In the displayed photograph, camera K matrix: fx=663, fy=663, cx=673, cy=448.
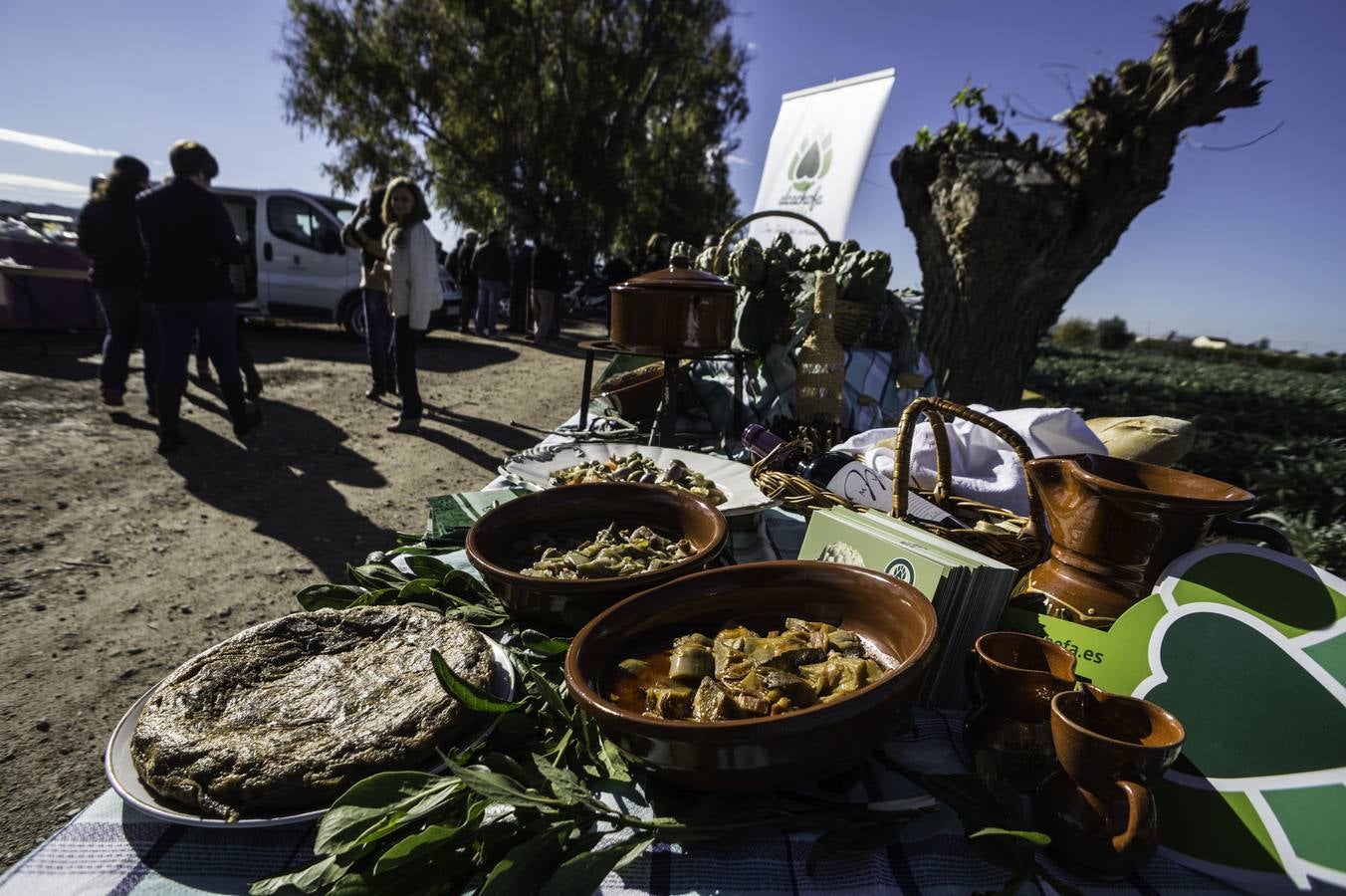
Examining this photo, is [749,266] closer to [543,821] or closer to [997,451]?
[997,451]

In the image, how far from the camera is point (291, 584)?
3.23 meters

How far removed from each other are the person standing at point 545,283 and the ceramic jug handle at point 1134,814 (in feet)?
37.1

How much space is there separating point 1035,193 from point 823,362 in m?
2.30

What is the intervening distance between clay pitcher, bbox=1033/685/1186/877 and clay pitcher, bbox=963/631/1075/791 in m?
0.05

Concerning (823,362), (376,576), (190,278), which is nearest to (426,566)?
(376,576)

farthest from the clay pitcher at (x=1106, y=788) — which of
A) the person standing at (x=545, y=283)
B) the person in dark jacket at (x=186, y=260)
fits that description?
the person standing at (x=545, y=283)

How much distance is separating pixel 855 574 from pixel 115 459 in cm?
552

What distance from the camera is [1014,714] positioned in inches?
36.0

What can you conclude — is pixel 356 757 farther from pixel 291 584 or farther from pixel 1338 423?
pixel 1338 423

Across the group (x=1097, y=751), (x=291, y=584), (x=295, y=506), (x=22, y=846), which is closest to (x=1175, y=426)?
(x=1097, y=751)

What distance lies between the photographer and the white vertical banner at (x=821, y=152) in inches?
175

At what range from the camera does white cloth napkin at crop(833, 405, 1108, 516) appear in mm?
1807

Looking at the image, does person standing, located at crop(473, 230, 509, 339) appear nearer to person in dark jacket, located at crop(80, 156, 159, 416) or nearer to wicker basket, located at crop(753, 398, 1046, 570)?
person in dark jacket, located at crop(80, 156, 159, 416)

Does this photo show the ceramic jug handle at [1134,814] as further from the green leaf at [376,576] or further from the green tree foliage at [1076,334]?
the green tree foliage at [1076,334]
